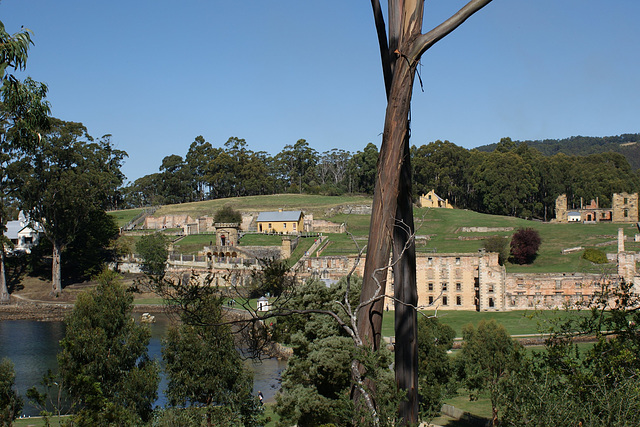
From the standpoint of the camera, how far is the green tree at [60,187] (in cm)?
4881

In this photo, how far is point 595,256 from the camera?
46.7m

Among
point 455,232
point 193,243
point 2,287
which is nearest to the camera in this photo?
point 2,287

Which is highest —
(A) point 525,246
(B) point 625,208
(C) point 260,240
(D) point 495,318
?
(B) point 625,208

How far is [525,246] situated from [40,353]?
36.5 meters

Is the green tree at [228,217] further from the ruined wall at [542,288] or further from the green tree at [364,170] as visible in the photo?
the ruined wall at [542,288]

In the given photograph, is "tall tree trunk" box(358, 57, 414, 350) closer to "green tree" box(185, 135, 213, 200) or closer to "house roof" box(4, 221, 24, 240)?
"house roof" box(4, 221, 24, 240)

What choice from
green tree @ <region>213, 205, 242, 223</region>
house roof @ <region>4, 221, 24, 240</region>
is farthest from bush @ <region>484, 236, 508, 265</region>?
house roof @ <region>4, 221, 24, 240</region>

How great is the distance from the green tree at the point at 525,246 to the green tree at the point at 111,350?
3777 cm

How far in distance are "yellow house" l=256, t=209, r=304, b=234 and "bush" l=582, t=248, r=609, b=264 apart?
29583mm

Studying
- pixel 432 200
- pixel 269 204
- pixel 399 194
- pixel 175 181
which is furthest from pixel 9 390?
pixel 175 181

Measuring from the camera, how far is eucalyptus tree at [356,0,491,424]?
5.15m

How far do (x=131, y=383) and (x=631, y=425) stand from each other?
13.7 metres

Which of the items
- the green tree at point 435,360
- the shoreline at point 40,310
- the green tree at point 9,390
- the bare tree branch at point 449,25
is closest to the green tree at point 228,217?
the shoreline at point 40,310

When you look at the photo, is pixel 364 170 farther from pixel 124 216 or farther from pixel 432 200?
pixel 124 216
